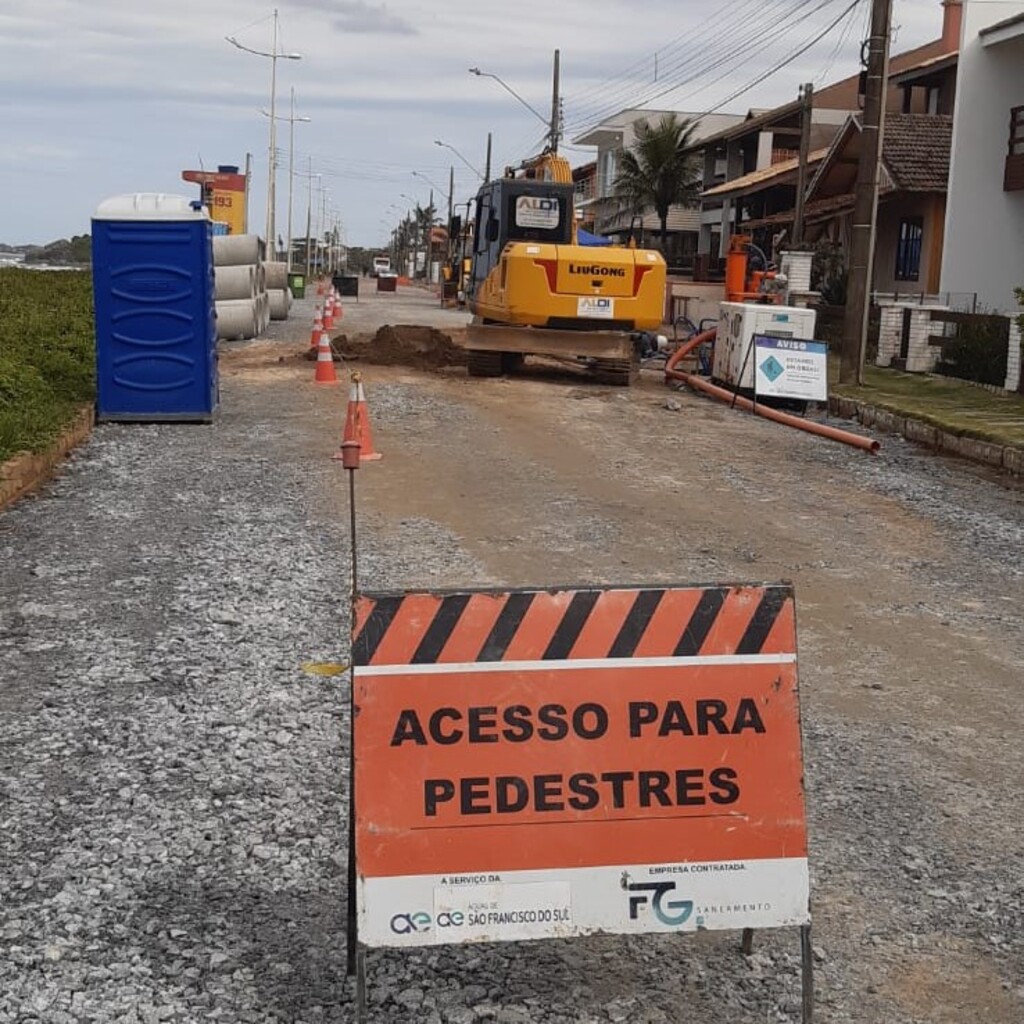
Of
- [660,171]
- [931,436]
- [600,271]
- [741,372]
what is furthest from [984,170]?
[660,171]

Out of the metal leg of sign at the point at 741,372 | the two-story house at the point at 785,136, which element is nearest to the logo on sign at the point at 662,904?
the metal leg of sign at the point at 741,372

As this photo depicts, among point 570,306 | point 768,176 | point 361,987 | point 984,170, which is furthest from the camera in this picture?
point 768,176

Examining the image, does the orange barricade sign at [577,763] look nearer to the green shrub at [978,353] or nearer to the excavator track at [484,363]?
the excavator track at [484,363]

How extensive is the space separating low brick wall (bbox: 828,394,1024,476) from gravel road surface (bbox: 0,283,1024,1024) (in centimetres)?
96

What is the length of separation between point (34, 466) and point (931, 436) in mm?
9244

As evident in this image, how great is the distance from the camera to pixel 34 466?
33.7 ft

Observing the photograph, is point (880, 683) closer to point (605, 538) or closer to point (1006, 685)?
point (1006, 685)

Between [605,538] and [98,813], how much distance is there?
4.98 m

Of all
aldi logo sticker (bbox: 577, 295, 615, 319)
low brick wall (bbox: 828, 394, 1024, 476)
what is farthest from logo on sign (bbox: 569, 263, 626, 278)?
low brick wall (bbox: 828, 394, 1024, 476)

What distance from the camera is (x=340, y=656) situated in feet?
20.4

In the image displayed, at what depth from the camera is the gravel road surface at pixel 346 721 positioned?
3531 millimetres

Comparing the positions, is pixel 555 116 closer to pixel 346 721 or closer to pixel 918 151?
pixel 918 151

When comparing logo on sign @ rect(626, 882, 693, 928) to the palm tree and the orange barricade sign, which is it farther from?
the palm tree

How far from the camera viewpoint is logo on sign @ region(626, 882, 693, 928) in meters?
3.22
